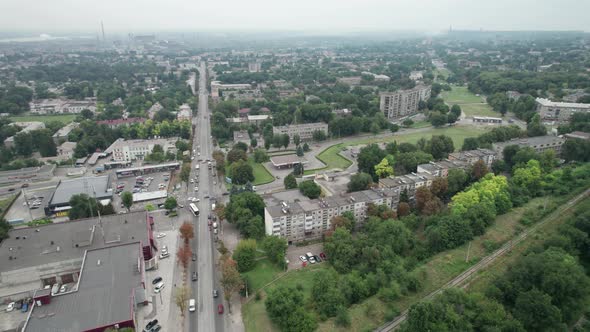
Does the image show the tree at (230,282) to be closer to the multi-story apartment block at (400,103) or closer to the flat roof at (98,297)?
the flat roof at (98,297)

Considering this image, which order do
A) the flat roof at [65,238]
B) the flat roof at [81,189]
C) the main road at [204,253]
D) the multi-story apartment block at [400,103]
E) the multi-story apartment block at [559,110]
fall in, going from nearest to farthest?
the main road at [204,253], the flat roof at [65,238], the flat roof at [81,189], the multi-story apartment block at [559,110], the multi-story apartment block at [400,103]

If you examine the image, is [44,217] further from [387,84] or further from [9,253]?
[387,84]

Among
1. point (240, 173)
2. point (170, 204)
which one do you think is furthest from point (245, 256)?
point (240, 173)

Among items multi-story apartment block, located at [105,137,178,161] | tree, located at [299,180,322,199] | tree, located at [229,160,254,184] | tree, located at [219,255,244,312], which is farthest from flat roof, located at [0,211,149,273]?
multi-story apartment block, located at [105,137,178,161]

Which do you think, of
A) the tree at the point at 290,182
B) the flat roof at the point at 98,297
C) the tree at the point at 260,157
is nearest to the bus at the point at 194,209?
the flat roof at the point at 98,297

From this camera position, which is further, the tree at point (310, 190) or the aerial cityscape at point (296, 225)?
the tree at point (310, 190)

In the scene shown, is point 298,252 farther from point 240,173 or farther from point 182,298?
point 240,173

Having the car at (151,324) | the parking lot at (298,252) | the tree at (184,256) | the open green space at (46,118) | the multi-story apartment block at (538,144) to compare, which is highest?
the multi-story apartment block at (538,144)
